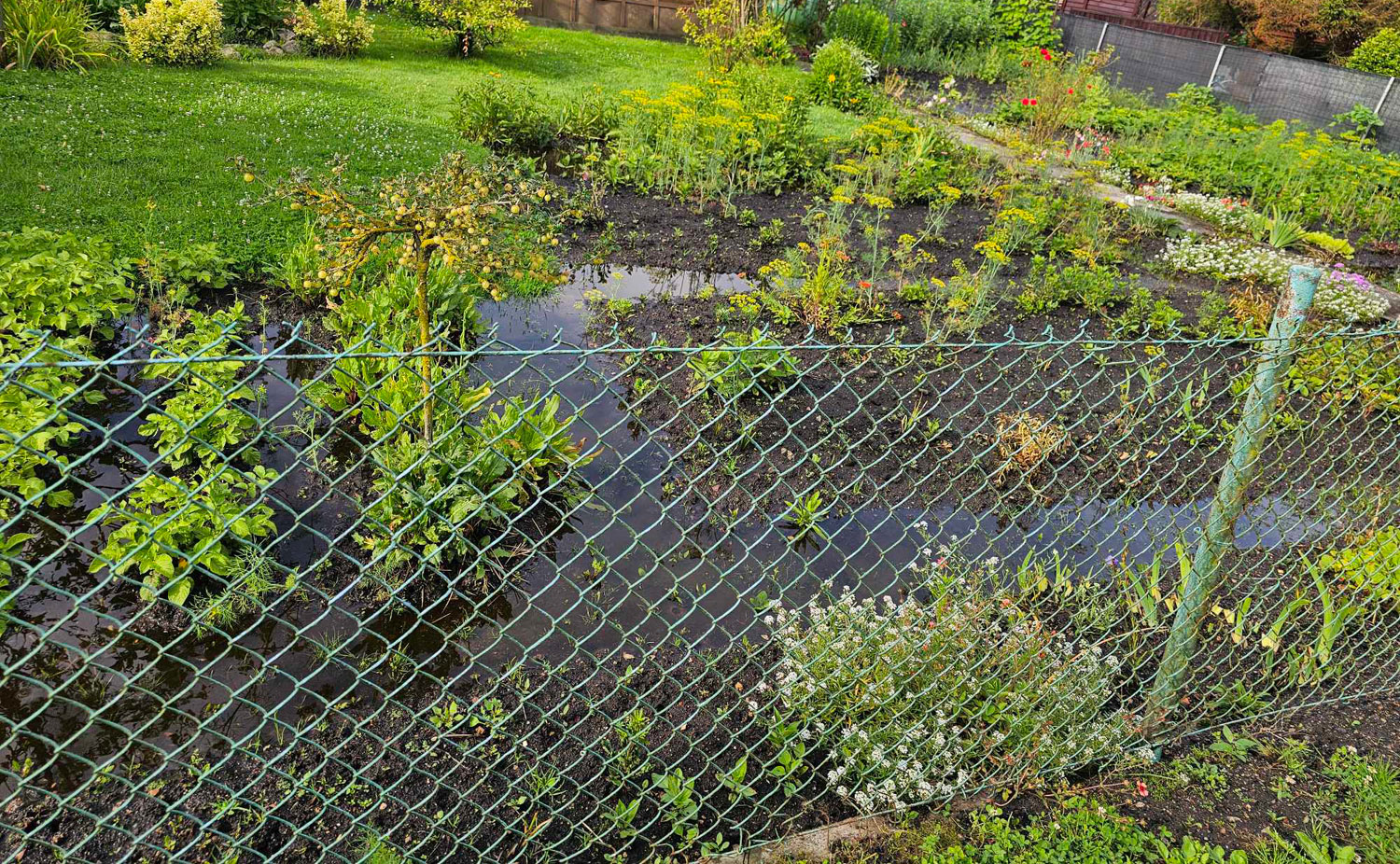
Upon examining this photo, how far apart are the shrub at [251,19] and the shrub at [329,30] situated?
0.84ft

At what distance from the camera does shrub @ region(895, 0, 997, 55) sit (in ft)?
48.0

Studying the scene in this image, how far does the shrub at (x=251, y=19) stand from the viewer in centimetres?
1023

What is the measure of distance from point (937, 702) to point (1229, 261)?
5.45 metres

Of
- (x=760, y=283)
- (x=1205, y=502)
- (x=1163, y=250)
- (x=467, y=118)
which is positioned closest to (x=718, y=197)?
(x=760, y=283)

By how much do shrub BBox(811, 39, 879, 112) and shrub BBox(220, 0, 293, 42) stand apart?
20.6ft

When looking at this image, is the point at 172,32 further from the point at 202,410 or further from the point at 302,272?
the point at 202,410

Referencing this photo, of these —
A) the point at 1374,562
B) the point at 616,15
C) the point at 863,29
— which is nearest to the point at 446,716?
the point at 1374,562

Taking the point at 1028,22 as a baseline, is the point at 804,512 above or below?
below

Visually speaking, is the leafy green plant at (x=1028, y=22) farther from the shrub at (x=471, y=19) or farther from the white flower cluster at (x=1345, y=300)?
the white flower cluster at (x=1345, y=300)

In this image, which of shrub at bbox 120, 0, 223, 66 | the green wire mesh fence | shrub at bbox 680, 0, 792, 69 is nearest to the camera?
the green wire mesh fence

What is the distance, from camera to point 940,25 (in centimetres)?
1497

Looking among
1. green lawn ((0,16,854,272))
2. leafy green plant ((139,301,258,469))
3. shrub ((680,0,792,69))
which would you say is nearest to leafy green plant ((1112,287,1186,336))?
leafy green plant ((139,301,258,469))

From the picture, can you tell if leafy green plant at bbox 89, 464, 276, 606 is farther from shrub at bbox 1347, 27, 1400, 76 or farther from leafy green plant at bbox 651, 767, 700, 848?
shrub at bbox 1347, 27, 1400, 76

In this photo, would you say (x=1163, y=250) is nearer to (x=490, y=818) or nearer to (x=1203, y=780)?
(x=1203, y=780)
